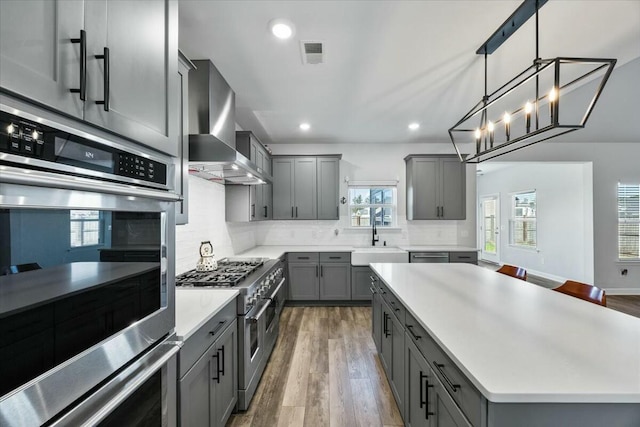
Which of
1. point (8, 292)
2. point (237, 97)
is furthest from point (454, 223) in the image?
point (8, 292)

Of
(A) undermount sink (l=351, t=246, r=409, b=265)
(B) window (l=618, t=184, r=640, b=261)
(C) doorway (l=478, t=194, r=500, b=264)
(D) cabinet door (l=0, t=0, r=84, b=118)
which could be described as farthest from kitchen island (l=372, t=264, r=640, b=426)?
(C) doorway (l=478, t=194, r=500, b=264)

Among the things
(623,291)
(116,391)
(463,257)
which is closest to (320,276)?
(463,257)

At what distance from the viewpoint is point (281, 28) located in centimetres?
207

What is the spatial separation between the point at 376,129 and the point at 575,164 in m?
4.38

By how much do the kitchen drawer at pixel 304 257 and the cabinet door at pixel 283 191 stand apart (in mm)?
708

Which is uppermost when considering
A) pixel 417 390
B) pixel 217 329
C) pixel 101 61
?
pixel 101 61

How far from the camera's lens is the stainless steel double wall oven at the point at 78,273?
0.58 m

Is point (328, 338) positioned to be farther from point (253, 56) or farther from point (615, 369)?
point (253, 56)

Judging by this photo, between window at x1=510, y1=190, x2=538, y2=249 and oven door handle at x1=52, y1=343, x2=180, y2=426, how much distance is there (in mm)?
8306

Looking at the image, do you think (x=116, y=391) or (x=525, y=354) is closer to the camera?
(x=116, y=391)

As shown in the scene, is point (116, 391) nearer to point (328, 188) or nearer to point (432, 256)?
point (328, 188)

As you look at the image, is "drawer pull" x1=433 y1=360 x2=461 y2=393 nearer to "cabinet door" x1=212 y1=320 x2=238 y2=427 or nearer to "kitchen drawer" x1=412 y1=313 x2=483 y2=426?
"kitchen drawer" x1=412 y1=313 x2=483 y2=426

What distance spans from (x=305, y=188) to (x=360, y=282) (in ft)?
6.01

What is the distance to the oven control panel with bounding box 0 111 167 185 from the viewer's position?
581 millimetres
